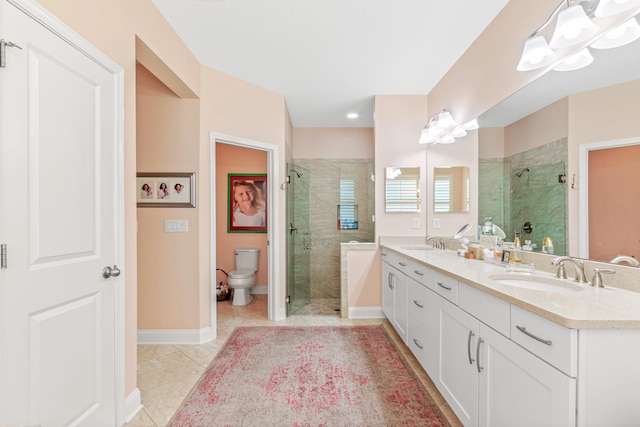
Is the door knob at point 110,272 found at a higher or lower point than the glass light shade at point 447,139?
lower

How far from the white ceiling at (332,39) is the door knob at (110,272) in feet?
5.69

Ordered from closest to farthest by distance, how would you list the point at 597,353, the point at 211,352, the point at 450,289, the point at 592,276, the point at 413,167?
1. the point at 597,353
2. the point at 592,276
3. the point at 450,289
4. the point at 211,352
5. the point at 413,167

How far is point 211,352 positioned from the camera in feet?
7.82

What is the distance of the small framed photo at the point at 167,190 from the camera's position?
2.55 m


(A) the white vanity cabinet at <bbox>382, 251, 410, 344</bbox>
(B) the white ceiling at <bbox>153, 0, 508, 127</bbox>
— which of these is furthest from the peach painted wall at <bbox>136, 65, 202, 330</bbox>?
(A) the white vanity cabinet at <bbox>382, 251, 410, 344</bbox>

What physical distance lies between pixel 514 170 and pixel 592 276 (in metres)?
0.83

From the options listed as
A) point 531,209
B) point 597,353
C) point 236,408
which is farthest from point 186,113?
point 597,353

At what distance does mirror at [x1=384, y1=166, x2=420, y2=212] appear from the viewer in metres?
3.18

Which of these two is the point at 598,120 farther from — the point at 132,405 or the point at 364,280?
the point at 132,405

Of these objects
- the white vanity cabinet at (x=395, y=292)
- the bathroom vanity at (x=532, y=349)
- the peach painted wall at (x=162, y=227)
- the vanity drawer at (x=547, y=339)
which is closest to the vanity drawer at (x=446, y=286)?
the bathroom vanity at (x=532, y=349)

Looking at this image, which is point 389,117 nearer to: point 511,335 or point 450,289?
point 450,289

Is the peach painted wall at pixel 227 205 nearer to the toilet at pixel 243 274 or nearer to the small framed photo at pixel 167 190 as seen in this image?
the toilet at pixel 243 274

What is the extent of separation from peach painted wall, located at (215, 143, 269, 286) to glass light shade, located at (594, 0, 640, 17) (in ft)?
11.8

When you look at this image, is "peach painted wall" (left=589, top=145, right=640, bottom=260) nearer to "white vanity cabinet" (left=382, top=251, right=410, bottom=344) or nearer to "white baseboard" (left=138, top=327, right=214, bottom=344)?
"white vanity cabinet" (left=382, top=251, right=410, bottom=344)
